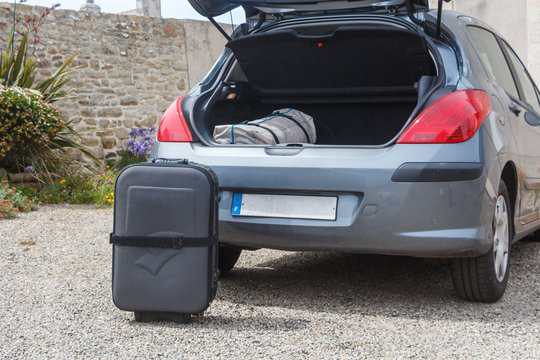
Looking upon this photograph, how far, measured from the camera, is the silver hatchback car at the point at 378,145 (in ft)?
9.21

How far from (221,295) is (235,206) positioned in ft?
1.88

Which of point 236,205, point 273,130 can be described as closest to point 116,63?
point 273,130

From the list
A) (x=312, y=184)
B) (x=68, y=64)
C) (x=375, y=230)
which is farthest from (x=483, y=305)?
(x=68, y=64)

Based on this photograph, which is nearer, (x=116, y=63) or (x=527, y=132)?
(x=527, y=132)

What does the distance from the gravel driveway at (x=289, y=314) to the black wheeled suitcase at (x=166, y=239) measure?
0.39 feet

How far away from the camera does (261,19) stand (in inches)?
142

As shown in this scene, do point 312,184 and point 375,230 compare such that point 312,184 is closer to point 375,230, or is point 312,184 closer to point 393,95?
point 375,230

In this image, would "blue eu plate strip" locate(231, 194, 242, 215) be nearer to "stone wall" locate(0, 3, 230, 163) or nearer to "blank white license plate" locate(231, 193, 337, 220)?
"blank white license plate" locate(231, 193, 337, 220)

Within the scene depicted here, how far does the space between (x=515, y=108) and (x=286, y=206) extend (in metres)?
1.39

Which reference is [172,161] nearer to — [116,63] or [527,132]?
[527,132]

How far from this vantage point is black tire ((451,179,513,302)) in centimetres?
303

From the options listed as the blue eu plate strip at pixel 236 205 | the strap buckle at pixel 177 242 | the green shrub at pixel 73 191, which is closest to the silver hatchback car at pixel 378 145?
the blue eu plate strip at pixel 236 205

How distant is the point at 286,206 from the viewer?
2982mm

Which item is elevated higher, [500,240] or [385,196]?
[385,196]
